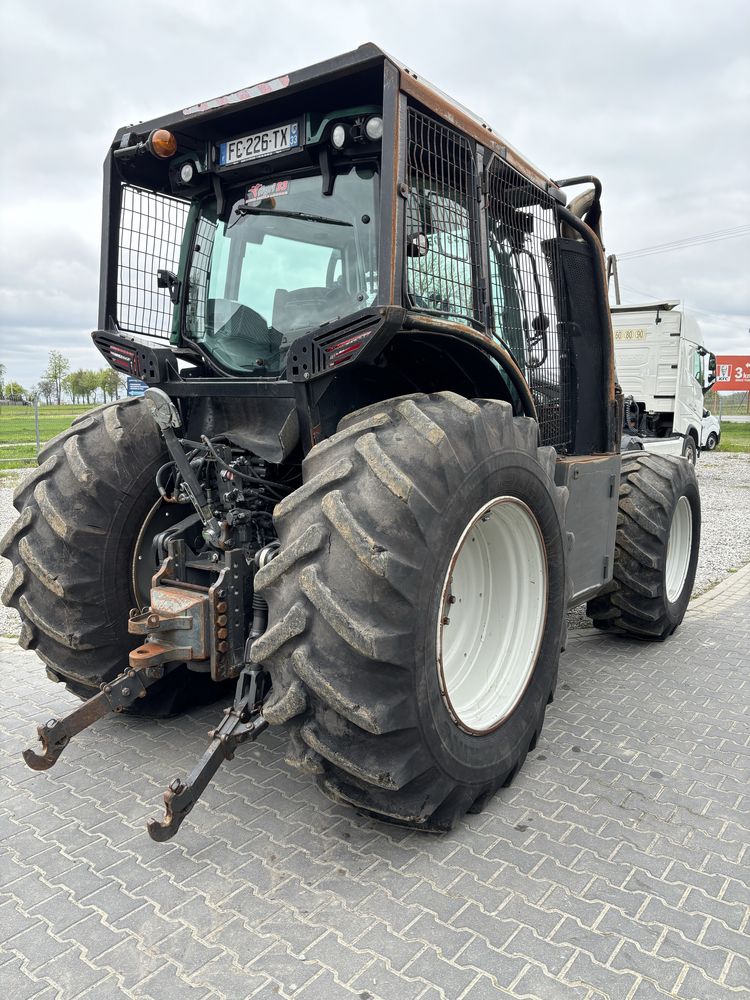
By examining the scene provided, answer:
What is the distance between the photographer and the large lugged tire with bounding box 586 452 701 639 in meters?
5.09

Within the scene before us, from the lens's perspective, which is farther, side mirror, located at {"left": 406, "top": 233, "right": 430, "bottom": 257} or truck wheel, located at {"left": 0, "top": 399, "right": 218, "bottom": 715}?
truck wheel, located at {"left": 0, "top": 399, "right": 218, "bottom": 715}

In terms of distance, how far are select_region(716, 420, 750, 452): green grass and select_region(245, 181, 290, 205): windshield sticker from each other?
24331 mm

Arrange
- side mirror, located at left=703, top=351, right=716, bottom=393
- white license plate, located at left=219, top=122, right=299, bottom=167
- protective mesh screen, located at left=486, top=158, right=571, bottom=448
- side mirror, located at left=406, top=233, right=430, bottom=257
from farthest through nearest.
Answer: side mirror, located at left=703, top=351, right=716, bottom=393
protective mesh screen, located at left=486, top=158, right=571, bottom=448
white license plate, located at left=219, top=122, right=299, bottom=167
side mirror, located at left=406, top=233, right=430, bottom=257

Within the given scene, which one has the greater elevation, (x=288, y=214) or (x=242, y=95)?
(x=242, y=95)

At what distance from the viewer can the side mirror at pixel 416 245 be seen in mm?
2803

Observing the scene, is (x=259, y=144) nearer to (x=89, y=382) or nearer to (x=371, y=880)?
(x=371, y=880)

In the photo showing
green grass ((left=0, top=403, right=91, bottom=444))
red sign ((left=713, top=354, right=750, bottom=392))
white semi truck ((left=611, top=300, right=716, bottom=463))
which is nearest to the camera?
white semi truck ((left=611, top=300, right=716, bottom=463))

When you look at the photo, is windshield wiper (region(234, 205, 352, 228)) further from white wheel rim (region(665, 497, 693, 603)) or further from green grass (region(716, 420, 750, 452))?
green grass (region(716, 420, 750, 452))

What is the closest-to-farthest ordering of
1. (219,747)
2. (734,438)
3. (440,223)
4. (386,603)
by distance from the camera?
(386,603) → (219,747) → (440,223) → (734,438)

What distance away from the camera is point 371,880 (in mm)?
2658

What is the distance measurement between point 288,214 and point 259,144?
1.00 feet

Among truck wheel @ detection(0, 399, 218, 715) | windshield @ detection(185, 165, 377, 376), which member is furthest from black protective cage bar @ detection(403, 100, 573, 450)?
truck wheel @ detection(0, 399, 218, 715)

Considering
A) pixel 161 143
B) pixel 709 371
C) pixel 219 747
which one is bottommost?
pixel 219 747

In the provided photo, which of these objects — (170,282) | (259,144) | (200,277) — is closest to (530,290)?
(259,144)
